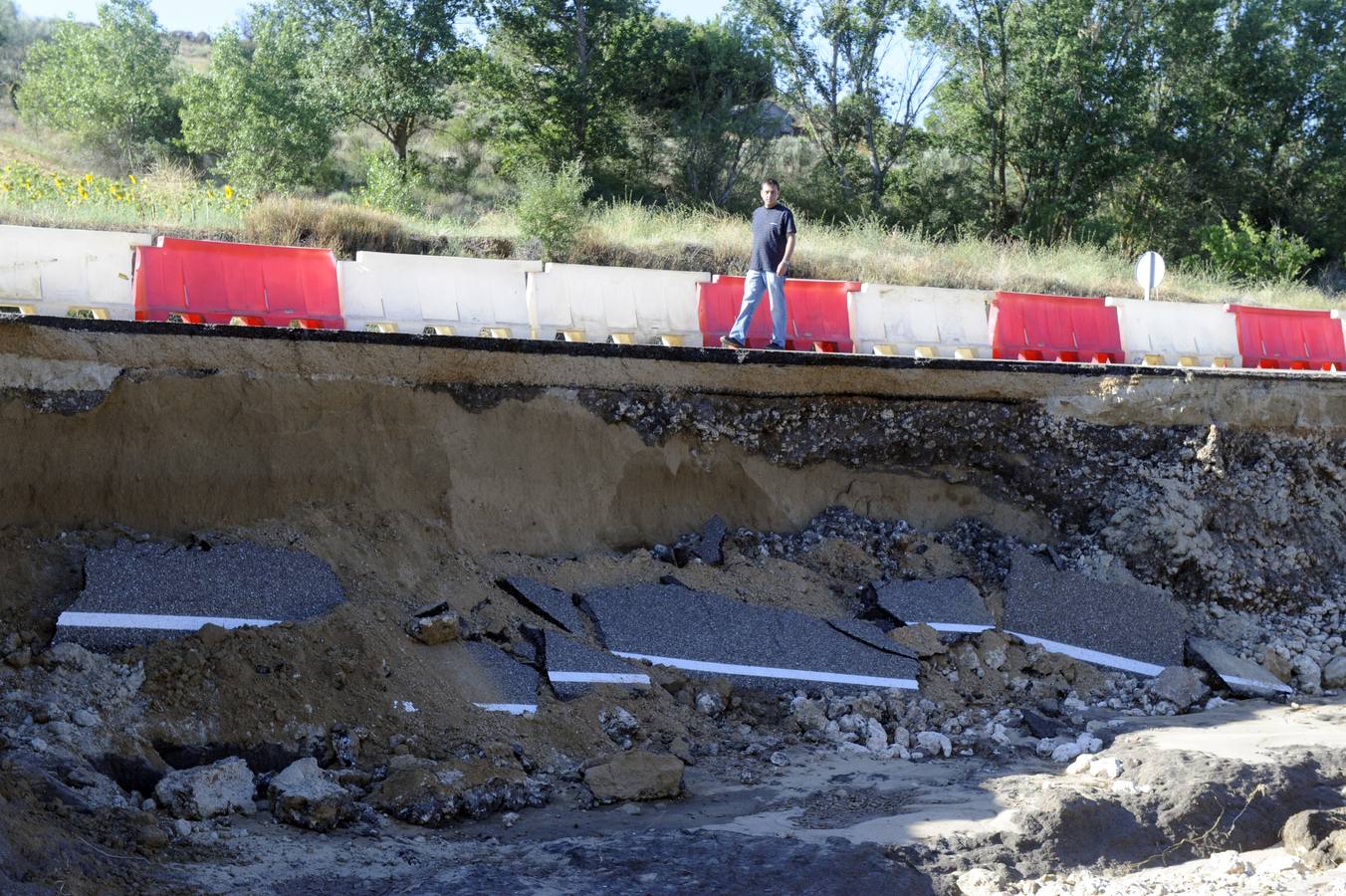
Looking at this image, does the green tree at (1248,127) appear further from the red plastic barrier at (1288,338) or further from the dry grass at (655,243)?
the red plastic barrier at (1288,338)

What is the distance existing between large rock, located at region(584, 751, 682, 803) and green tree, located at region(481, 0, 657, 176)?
21186 millimetres

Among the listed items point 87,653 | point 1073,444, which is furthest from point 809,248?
point 87,653

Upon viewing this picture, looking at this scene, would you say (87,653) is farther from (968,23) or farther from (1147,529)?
(968,23)

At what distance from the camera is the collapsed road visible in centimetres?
513

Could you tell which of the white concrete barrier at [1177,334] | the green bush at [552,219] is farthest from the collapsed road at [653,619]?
the green bush at [552,219]

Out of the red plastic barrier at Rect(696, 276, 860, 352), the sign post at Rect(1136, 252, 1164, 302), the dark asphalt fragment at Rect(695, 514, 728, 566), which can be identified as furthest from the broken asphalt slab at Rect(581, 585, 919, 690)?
the sign post at Rect(1136, 252, 1164, 302)

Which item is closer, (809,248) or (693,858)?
(693,858)

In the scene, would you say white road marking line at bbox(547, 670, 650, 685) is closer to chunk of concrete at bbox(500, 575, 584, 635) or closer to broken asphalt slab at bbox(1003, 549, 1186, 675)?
chunk of concrete at bbox(500, 575, 584, 635)

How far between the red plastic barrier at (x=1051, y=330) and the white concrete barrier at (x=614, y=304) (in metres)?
3.19

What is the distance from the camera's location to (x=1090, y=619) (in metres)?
8.36

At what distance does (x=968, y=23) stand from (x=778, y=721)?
24518mm

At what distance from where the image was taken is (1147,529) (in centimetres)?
919

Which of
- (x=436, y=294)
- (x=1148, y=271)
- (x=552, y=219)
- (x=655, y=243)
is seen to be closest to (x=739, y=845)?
(x=436, y=294)

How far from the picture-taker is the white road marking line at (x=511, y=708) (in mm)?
6207
